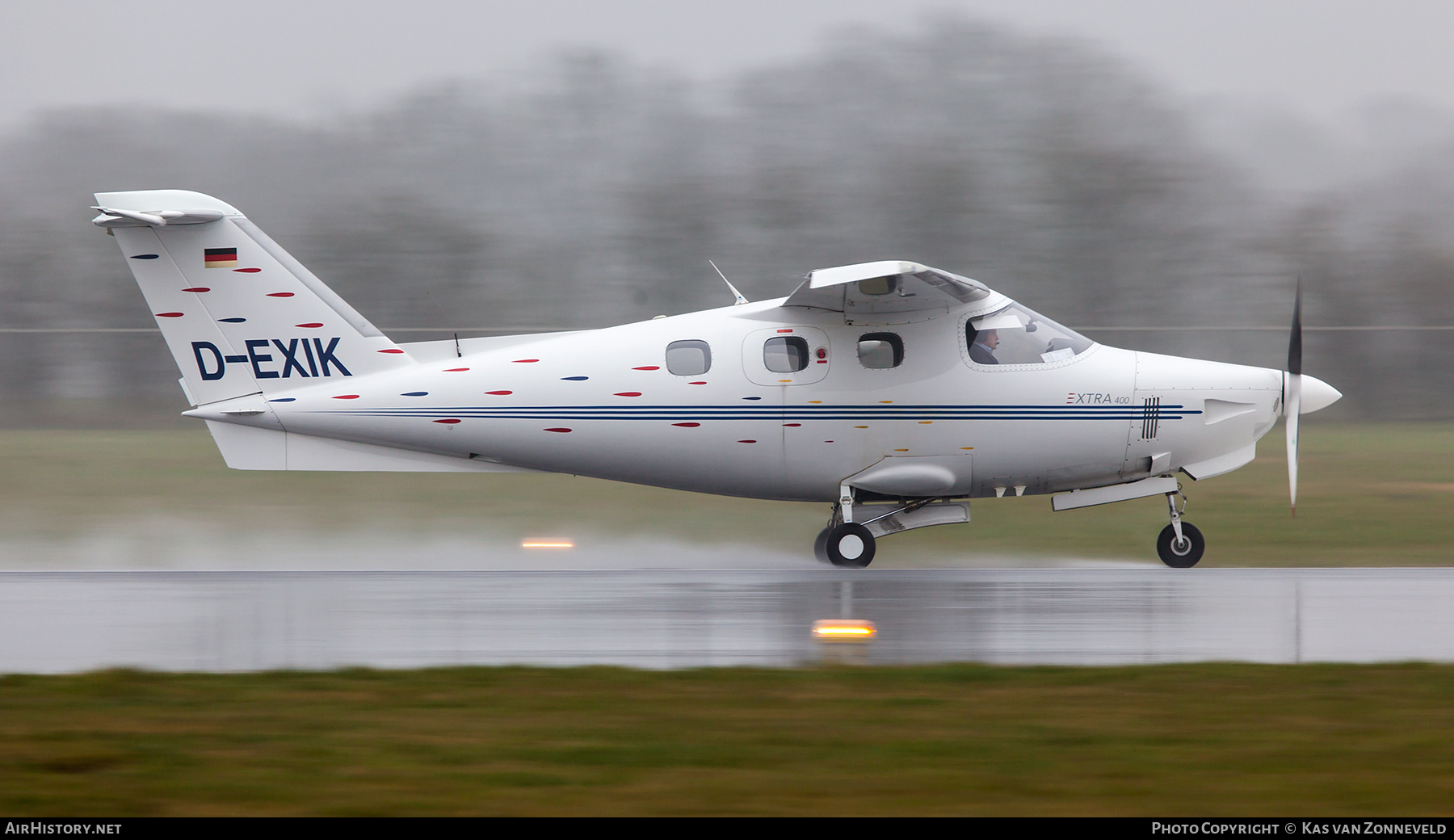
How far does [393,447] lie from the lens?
446 inches

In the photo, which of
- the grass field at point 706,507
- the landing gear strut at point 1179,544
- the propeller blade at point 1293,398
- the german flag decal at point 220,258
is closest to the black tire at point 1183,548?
the landing gear strut at point 1179,544

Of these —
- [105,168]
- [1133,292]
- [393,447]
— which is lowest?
[393,447]

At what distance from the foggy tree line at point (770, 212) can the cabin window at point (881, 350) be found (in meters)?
9.21

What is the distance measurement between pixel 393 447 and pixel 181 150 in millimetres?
20108

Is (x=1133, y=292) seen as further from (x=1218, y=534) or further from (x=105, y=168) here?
(x=105, y=168)

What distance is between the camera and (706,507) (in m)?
17.0

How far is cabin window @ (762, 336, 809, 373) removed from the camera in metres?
11.3

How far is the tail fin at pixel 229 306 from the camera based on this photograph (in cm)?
1107

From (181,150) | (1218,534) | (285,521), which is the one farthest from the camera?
(181,150)

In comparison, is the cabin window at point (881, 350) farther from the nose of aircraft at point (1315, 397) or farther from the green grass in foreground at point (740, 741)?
the green grass in foreground at point (740, 741)

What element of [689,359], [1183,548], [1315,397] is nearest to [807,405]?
[689,359]

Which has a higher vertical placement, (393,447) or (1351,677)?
(393,447)
